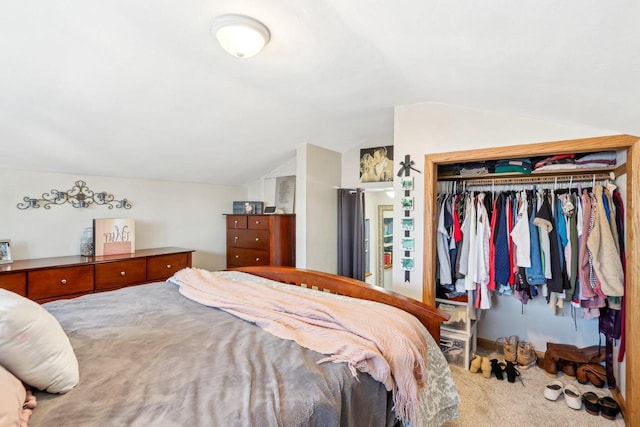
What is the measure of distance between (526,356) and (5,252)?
4.47m

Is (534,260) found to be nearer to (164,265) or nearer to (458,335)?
(458,335)

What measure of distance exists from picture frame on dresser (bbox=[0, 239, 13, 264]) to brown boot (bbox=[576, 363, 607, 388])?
4.67 m

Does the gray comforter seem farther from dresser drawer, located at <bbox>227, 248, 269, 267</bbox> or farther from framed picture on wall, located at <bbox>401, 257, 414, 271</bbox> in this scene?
dresser drawer, located at <bbox>227, 248, 269, 267</bbox>

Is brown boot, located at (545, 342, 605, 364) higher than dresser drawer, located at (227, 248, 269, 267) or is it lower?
lower

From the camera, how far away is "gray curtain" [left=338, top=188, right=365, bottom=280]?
386cm

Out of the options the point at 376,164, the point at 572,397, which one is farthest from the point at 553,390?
the point at 376,164

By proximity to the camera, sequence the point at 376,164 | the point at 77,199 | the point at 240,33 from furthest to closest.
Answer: the point at 376,164 → the point at 77,199 → the point at 240,33

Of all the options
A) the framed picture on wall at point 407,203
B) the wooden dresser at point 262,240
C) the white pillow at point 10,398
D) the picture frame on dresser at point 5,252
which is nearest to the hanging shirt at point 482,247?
the framed picture on wall at point 407,203

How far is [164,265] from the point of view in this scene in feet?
10.7

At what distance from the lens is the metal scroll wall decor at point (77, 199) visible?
9.22ft

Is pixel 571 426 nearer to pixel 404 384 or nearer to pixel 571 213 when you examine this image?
pixel 571 213

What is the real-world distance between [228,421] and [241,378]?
0.67 ft

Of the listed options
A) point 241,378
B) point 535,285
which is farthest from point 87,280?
point 535,285

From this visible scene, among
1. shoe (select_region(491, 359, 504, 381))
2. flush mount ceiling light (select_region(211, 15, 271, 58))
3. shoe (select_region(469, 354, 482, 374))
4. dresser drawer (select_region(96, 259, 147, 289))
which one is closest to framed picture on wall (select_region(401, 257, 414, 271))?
shoe (select_region(469, 354, 482, 374))
